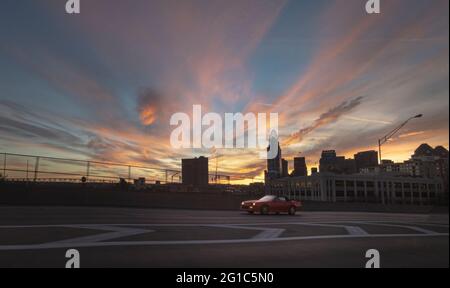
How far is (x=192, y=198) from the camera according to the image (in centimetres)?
2906

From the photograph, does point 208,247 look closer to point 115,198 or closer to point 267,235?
point 267,235

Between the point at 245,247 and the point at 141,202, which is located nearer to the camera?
the point at 245,247

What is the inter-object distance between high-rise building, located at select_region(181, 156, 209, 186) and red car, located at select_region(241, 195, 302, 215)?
25.4 feet

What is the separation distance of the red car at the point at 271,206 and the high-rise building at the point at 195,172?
7754 mm

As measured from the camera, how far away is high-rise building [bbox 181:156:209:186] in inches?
1180

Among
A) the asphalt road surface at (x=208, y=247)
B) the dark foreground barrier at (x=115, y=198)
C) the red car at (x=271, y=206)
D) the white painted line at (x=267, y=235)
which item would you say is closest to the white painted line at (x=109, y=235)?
the asphalt road surface at (x=208, y=247)

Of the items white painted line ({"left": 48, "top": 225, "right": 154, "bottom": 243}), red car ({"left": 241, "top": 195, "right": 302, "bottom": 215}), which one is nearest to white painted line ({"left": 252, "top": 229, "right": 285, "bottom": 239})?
white painted line ({"left": 48, "top": 225, "right": 154, "bottom": 243})

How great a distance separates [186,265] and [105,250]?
7.29ft

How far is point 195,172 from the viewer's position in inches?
1243

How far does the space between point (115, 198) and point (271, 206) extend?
11.3 metres

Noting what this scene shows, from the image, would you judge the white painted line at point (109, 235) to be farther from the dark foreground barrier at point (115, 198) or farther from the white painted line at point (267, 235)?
the dark foreground barrier at point (115, 198)

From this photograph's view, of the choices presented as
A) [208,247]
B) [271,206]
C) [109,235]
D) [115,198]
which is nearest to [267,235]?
[208,247]
